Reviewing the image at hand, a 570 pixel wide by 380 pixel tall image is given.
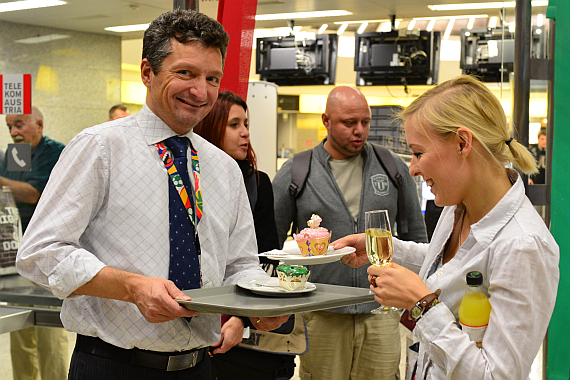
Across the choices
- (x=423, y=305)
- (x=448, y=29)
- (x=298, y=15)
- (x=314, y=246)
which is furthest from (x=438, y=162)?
(x=448, y=29)

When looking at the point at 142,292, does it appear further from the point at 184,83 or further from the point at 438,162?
A: the point at 438,162

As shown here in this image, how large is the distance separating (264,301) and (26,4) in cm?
285

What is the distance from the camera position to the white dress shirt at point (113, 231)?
4.95 ft

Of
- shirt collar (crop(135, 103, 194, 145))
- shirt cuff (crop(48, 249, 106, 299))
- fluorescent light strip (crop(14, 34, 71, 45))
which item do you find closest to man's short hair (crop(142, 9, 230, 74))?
shirt collar (crop(135, 103, 194, 145))

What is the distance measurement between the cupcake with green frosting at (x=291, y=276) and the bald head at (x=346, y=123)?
1457mm

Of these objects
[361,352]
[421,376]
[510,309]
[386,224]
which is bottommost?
[361,352]

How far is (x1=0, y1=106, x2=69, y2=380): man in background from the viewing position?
313cm

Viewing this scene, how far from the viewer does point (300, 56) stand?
28.7 ft

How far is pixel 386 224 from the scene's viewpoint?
1.68m

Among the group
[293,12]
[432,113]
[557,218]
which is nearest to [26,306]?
[432,113]

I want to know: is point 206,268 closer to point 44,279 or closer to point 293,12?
point 44,279

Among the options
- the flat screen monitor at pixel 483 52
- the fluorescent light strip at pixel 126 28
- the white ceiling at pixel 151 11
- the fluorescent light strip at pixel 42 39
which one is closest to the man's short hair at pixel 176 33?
the white ceiling at pixel 151 11

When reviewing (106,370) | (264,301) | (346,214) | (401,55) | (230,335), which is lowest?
(230,335)

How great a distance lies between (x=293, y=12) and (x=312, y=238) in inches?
226
